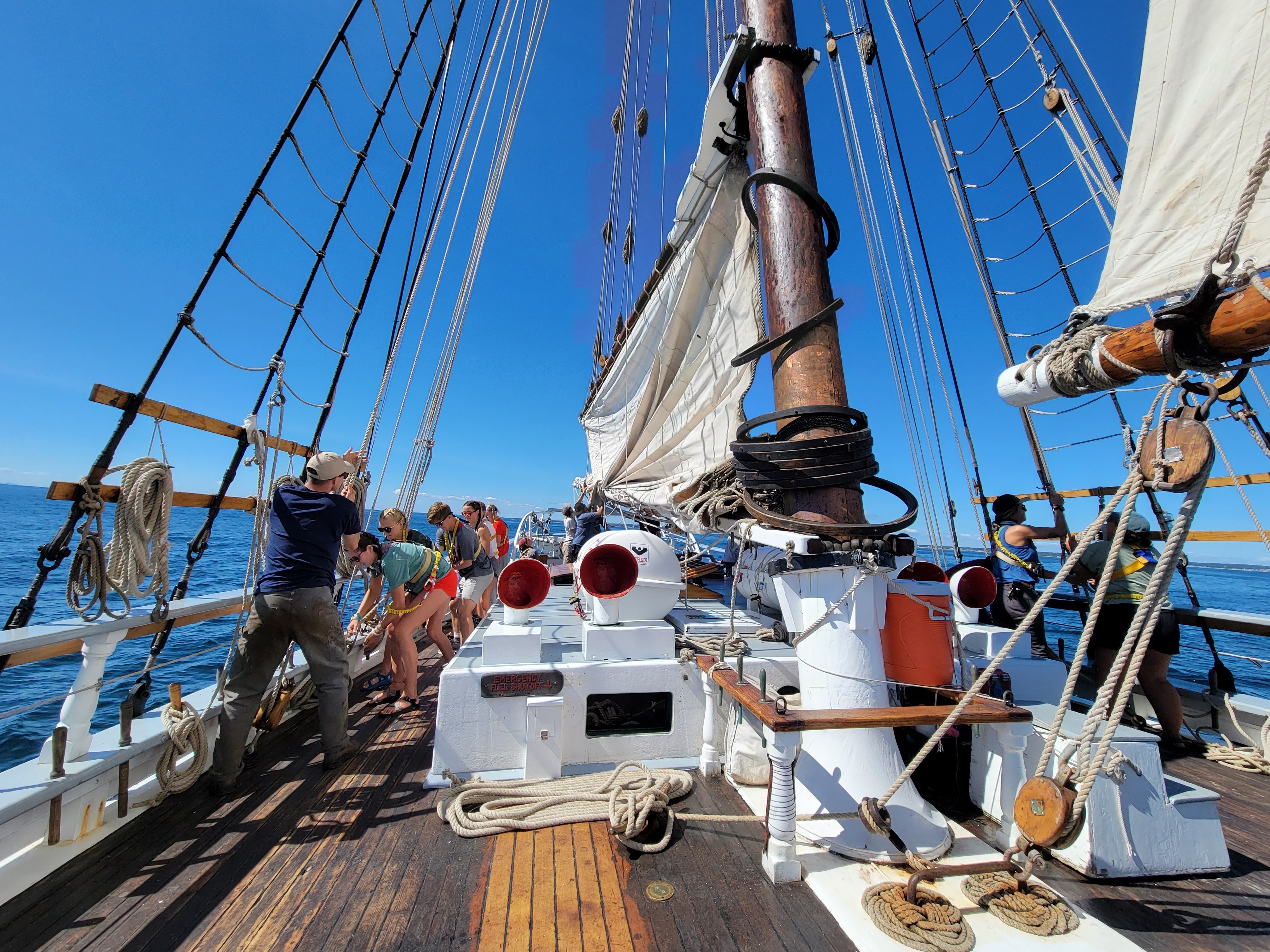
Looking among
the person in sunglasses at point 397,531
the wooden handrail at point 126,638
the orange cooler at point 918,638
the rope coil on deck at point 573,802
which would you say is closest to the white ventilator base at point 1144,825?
the orange cooler at point 918,638

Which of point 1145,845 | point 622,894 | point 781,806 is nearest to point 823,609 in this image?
point 781,806

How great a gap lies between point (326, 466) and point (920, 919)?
337 cm

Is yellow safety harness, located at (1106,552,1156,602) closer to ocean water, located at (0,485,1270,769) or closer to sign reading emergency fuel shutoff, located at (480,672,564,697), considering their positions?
ocean water, located at (0,485,1270,769)

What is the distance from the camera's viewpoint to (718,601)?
527 cm

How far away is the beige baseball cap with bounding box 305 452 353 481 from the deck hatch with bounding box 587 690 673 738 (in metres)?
1.96

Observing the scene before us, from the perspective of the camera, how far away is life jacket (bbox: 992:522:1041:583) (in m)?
3.94

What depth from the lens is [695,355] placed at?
192 inches

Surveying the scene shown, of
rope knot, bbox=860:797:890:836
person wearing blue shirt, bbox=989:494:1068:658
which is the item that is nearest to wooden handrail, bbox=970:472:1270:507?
person wearing blue shirt, bbox=989:494:1068:658

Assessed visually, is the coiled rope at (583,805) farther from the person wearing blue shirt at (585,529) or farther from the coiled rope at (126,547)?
the person wearing blue shirt at (585,529)

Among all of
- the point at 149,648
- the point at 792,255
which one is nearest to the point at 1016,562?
the point at 792,255

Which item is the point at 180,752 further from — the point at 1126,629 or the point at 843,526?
the point at 1126,629

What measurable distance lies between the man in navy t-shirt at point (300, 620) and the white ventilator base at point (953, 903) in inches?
99.5

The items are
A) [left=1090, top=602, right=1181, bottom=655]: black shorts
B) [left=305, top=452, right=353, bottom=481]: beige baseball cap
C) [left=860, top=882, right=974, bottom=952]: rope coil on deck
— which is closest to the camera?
[left=860, top=882, right=974, bottom=952]: rope coil on deck

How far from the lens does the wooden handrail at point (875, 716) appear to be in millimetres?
1976
